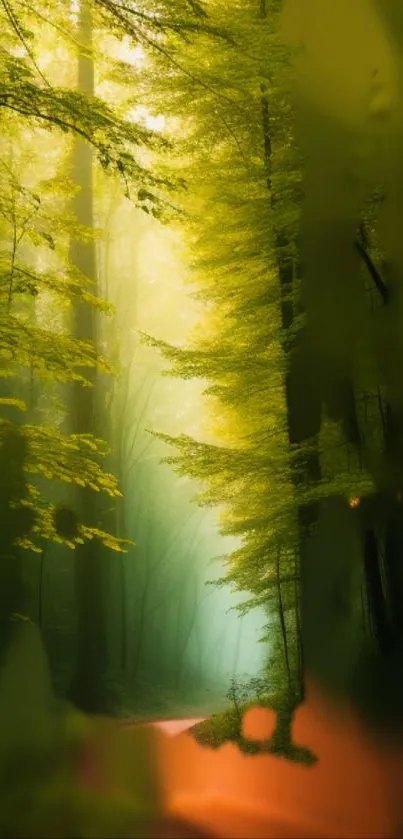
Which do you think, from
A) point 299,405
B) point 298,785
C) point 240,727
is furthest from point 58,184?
point 298,785

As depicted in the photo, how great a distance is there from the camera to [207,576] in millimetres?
12555

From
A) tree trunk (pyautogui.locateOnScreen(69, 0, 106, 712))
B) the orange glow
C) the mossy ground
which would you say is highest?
tree trunk (pyautogui.locateOnScreen(69, 0, 106, 712))

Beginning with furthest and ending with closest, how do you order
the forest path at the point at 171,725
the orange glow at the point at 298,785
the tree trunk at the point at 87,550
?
the tree trunk at the point at 87,550 → the forest path at the point at 171,725 → the orange glow at the point at 298,785

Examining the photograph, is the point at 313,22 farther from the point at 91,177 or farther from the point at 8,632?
the point at 8,632

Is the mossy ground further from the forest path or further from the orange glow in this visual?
the forest path

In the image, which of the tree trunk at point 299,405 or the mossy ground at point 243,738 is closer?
the mossy ground at point 243,738

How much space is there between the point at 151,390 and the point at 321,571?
6.26 meters

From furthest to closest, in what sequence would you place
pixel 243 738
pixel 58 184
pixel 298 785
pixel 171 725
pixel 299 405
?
pixel 171 725 → pixel 299 405 → pixel 243 738 → pixel 298 785 → pixel 58 184

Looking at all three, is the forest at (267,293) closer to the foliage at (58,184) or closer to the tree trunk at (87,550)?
the foliage at (58,184)

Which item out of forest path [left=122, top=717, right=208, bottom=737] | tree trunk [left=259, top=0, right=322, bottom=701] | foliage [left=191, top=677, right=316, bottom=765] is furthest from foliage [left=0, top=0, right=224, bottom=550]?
forest path [left=122, top=717, right=208, bottom=737]

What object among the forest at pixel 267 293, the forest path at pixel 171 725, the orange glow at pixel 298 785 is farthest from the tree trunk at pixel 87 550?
the orange glow at pixel 298 785

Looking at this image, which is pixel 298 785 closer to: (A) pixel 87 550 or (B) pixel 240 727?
(B) pixel 240 727

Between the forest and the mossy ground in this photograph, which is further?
the mossy ground

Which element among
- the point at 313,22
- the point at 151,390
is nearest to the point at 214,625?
the point at 151,390
